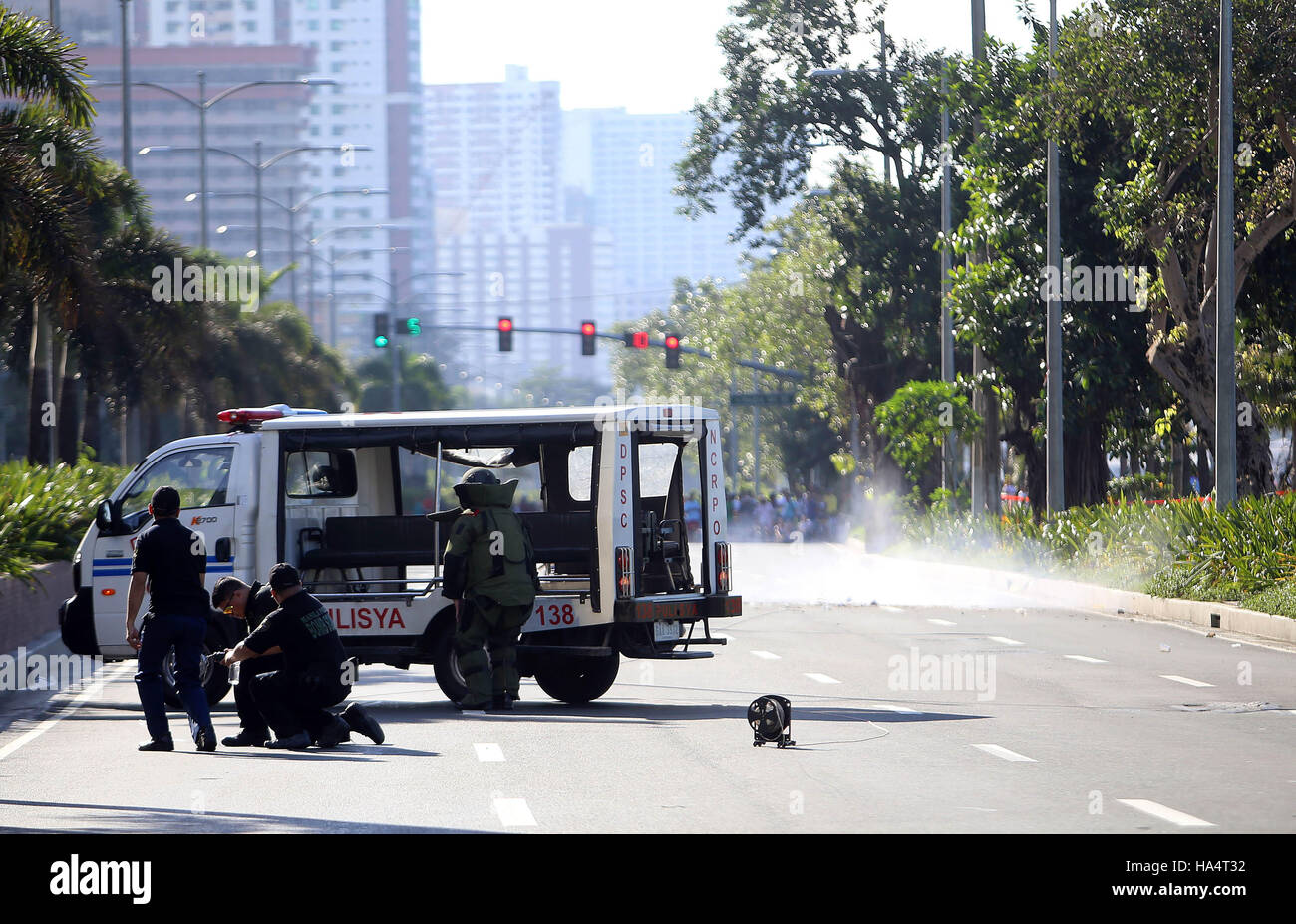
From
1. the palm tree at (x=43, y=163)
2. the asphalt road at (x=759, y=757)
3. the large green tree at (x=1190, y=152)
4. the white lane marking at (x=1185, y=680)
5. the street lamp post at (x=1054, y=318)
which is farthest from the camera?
the street lamp post at (x=1054, y=318)

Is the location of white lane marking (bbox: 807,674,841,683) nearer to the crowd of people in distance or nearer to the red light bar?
the red light bar

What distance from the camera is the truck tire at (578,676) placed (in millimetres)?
15570

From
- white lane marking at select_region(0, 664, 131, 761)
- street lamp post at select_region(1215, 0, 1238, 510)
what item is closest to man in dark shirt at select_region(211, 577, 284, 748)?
white lane marking at select_region(0, 664, 131, 761)

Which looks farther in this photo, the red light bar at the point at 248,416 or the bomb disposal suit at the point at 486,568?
the red light bar at the point at 248,416

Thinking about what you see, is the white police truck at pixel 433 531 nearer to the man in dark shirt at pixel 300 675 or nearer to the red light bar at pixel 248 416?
the red light bar at pixel 248 416

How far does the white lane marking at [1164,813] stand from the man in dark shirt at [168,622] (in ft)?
19.2

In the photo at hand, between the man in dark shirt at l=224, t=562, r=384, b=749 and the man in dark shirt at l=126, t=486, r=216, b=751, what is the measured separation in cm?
33

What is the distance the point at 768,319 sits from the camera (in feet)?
217

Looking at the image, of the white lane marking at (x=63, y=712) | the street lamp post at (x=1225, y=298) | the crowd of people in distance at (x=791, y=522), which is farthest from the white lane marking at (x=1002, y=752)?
the crowd of people in distance at (x=791, y=522)

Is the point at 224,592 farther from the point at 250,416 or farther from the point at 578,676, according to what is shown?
the point at 578,676

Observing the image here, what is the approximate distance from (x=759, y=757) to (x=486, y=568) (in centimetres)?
332

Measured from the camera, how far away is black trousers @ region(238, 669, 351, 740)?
12664mm

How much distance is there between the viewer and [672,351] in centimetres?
4950
